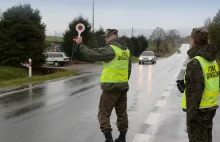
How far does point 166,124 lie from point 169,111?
1588mm

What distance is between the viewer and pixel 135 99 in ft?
36.4

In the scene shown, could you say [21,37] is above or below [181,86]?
above

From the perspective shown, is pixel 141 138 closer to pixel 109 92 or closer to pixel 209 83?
pixel 109 92

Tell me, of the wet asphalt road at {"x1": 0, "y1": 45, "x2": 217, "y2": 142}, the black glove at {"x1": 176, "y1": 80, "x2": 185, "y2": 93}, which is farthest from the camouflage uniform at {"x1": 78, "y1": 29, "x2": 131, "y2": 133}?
the black glove at {"x1": 176, "y1": 80, "x2": 185, "y2": 93}

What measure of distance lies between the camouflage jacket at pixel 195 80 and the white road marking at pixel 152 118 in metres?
3.52

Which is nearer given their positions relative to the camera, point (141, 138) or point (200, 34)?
point (200, 34)

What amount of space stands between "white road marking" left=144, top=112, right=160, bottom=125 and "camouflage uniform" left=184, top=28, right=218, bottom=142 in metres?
3.30

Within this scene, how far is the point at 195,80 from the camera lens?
401 centimetres

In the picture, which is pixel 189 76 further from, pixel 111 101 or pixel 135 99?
pixel 135 99

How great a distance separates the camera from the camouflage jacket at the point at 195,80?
400cm

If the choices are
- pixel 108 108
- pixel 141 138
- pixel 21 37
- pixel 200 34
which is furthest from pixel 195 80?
pixel 21 37

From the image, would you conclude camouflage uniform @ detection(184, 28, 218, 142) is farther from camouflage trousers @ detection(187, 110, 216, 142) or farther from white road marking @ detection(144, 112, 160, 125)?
white road marking @ detection(144, 112, 160, 125)

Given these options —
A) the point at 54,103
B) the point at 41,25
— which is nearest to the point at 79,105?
the point at 54,103

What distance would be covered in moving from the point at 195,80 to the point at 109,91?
1965mm
